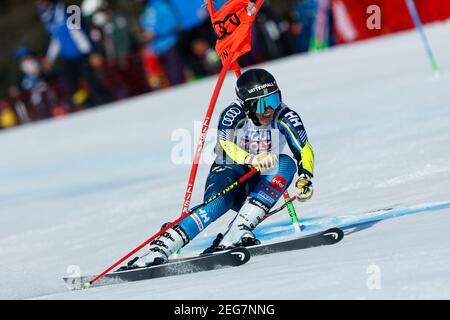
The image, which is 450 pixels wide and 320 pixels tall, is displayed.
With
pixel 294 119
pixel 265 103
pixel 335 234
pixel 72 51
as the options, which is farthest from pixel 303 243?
pixel 72 51

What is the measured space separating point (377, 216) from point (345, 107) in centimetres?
744

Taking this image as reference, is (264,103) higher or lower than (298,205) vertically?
higher

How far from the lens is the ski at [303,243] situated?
6.88 m

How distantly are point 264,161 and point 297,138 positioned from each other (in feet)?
0.92

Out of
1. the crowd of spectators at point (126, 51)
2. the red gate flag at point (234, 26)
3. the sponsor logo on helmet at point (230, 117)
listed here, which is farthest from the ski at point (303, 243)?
the crowd of spectators at point (126, 51)

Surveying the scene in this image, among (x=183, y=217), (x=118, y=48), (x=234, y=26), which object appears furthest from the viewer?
(x=118, y=48)

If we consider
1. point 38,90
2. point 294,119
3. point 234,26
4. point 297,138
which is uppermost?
point 38,90

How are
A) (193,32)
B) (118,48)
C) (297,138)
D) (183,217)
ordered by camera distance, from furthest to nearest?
1. (118,48)
2. (193,32)
3. (297,138)
4. (183,217)

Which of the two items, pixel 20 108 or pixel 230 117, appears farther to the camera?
pixel 20 108

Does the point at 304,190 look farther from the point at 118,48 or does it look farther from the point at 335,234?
the point at 118,48

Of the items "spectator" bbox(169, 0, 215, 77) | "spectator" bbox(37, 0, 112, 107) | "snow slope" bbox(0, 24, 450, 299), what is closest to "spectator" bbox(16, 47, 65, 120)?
"snow slope" bbox(0, 24, 450, 299)

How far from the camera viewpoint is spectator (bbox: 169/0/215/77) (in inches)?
769

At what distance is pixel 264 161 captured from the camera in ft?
23.3
